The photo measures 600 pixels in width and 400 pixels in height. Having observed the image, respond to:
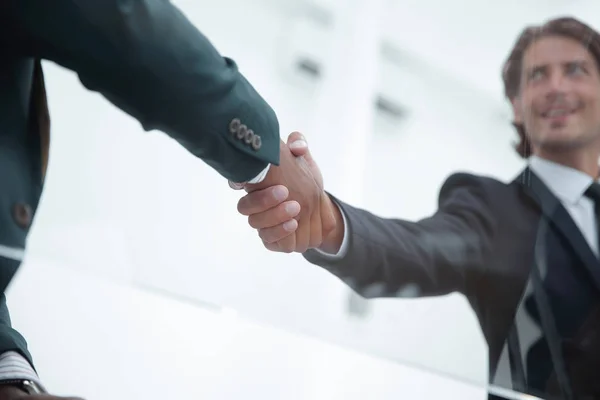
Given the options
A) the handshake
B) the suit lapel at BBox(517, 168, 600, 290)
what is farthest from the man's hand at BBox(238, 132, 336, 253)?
the suit lapel at BBox(517, 168, 600, 290)

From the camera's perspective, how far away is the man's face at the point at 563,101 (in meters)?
0.94

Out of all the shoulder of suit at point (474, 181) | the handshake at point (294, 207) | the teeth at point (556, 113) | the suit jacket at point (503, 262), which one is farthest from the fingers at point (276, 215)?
the teeth at point (556, 113)

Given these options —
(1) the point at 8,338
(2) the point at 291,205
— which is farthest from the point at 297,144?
(1) the point at 8,338

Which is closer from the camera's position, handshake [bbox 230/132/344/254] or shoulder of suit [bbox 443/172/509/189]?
handshake [bbox 230/132/344/254]

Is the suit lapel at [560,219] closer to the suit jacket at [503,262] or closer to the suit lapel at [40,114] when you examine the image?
the suit jacket at [503,262]

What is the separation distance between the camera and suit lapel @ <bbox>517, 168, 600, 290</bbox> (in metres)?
0.90

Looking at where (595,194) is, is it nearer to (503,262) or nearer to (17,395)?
(503,262)

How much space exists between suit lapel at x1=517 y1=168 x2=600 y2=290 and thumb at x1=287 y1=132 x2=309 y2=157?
1.21 ft

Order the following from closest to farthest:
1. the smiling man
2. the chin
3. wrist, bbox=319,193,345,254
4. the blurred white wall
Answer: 1. the blurred white wall
2. wrist, bbox=319,193,345,254
3. the smiling man
4. the chin

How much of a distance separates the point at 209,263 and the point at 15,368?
0.72 feet

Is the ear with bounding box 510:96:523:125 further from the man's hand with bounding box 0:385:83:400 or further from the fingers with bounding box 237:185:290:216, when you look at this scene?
the man's hand with bounding box 0:385:83:400

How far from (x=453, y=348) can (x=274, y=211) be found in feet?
1.14

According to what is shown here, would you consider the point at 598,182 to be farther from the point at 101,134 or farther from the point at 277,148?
the point at 101,134

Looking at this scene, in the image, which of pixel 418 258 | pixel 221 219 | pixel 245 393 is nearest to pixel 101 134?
pixel 221 219
